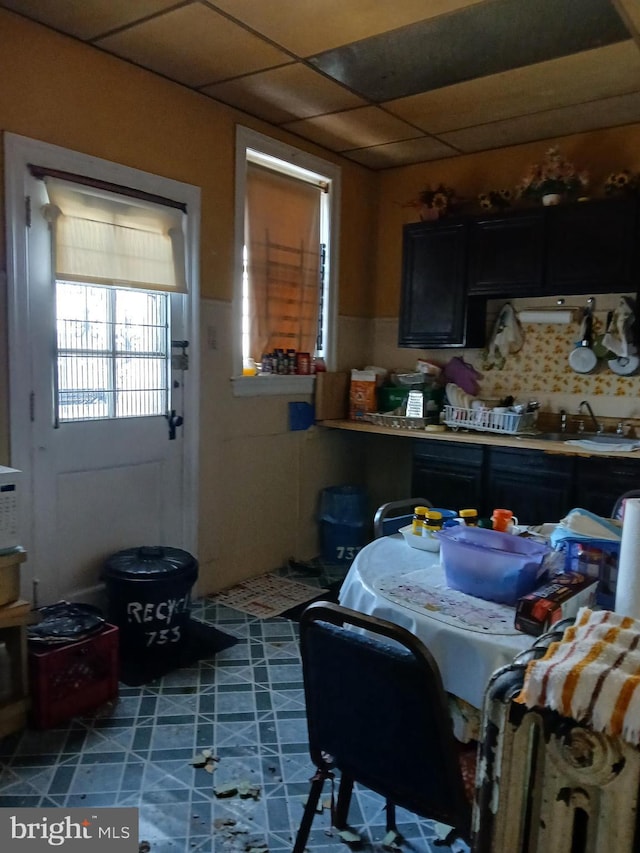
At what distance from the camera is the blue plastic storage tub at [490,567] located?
1644 millimetres

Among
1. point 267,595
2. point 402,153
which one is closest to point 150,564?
point 267,595

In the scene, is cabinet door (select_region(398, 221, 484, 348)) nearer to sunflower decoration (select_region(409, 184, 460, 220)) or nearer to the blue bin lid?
sunflower decoration (select_region(409, 184, 460, 220))

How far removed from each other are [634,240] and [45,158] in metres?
2.90

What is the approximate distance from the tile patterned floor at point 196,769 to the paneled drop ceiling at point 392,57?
2712 mm

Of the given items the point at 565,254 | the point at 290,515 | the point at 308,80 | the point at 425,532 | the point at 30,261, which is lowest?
the point at 290,515

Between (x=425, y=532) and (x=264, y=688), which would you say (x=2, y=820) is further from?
(x=425, y=532)

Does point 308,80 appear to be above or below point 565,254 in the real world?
above

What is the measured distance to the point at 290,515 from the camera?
4.30 m

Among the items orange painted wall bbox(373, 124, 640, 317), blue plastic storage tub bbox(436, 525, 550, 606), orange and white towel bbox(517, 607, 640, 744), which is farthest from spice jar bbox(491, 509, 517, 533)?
orange painted wall bbox(373, 124, 640, 317)

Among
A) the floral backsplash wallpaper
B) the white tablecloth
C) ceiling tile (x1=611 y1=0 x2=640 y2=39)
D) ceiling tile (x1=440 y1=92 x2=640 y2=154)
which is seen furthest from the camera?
the floral backsplash wallpaper

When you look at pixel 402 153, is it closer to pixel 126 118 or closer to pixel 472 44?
pixel 472 44

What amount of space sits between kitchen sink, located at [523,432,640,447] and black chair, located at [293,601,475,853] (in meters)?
2.65

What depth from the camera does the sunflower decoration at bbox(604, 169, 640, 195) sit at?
3.54 metres

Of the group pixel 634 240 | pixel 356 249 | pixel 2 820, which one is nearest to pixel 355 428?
pixel 356 249
